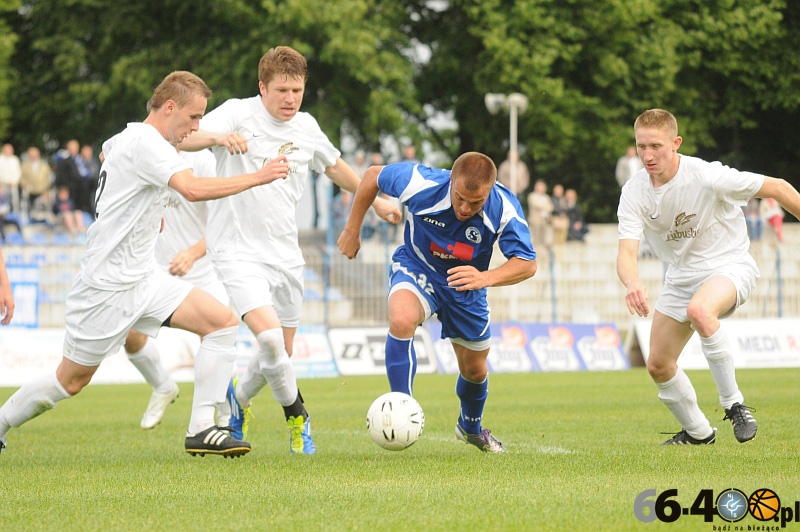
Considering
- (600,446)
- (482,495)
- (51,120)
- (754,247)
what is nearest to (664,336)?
(600,446)

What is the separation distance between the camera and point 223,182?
294 inches

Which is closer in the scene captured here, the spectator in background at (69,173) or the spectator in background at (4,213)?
the spectator in background at (4,213)

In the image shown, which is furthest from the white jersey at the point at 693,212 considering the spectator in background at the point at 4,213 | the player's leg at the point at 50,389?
the spectator in background at the point at 4,213

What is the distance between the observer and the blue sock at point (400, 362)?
812cm

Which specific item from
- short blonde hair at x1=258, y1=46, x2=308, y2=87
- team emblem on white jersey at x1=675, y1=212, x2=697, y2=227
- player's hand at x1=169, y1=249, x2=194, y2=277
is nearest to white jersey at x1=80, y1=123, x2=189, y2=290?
short blonde hair at x1=258, y1=46, x2=308, y2=87

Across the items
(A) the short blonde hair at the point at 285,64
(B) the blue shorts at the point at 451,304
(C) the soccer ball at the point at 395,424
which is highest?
(A) the short blonde hair at the point at 285,64

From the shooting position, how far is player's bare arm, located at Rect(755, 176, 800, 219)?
819cm

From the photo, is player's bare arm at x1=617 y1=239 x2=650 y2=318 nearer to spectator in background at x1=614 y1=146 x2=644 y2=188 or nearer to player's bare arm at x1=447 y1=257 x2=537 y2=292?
player's bare arm at x1=447 y1=257 x2=537 y2=292

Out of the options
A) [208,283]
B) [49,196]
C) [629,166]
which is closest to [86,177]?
[49,196]

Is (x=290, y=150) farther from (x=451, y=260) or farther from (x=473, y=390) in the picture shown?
(x=473, y=390)

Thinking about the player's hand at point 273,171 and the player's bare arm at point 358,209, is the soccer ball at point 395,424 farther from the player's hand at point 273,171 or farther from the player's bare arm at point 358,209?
the player's hand at point 273,171

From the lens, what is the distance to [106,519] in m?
5.70

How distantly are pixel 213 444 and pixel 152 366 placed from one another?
3.06 m

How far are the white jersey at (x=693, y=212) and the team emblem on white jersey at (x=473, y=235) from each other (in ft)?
3.96
